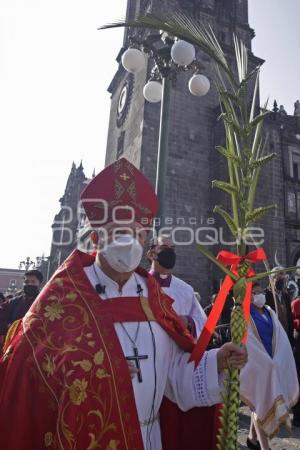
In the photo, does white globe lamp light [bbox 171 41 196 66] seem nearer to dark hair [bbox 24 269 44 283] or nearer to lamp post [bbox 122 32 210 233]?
lamp post [bbox 122 32 210 233]

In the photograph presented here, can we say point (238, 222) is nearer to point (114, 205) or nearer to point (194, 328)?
point (114, 205)

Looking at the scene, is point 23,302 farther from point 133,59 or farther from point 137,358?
point 133,59

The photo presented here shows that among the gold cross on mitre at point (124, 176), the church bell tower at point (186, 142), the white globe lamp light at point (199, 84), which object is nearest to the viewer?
the gold cross on mitre at point (124, 176)

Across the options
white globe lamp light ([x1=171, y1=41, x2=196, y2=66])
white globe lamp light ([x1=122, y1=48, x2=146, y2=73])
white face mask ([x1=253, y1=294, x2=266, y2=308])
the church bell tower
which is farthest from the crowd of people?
the church bell tower

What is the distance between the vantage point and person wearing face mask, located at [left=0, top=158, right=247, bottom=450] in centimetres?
156

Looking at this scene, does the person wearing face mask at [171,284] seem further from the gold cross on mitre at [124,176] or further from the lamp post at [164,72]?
the lamp post at [164,72]

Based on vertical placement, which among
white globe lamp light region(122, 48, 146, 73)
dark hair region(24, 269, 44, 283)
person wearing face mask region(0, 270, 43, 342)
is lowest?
person wearing face mask region(0, 270, 43, 342)

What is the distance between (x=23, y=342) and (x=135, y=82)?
2031 cm

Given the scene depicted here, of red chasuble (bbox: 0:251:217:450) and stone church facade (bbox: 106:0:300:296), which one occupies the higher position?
stone church facade (bbox: 106:0:300:296)

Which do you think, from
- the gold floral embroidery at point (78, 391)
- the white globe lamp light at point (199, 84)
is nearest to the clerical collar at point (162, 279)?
the gold floral embroidery at point (78, 391)

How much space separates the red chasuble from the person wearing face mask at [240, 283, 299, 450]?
235cm

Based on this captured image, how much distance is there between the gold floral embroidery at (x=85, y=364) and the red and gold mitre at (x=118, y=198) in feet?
2.58

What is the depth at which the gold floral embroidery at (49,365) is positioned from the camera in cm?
161

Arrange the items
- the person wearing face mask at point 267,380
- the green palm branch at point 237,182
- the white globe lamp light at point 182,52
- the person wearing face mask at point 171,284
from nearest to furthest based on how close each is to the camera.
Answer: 1. the green palm branch at point 237,182
2. the person wearing face mask at point 267,380
3. the person wearing face mask at point 171,284
4. the white globe lamp light at point 182,52
